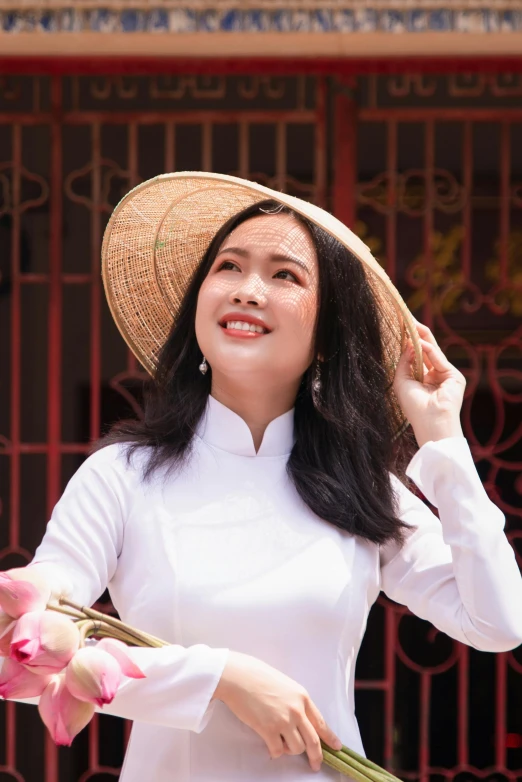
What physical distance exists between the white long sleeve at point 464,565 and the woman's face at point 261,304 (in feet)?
0.77

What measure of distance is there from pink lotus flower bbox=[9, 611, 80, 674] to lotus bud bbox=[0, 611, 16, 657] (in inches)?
0.7

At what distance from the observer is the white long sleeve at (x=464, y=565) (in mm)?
1571

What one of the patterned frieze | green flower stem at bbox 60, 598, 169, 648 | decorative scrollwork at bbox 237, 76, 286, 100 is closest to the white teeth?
green flower stem at bbox 60, 598, 169, 648

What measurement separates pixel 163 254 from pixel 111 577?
0.57 meters

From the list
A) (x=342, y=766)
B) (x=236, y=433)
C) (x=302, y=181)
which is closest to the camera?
(x=342, y=766)

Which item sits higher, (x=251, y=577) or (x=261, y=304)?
(x=261, y=304)

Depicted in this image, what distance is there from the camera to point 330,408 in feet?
5.86

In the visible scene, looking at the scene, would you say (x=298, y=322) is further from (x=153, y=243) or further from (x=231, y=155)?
(x=231, y=155)

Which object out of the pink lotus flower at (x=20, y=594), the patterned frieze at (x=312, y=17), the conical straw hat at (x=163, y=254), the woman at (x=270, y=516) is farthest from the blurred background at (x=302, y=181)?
the pink lotus flower at (x=20, y=594)

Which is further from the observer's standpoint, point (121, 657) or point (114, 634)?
point (114, 634)

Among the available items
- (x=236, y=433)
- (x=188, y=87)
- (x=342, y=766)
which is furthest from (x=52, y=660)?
(x=188, y=87)

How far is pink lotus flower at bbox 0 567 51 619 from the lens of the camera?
1194 mm

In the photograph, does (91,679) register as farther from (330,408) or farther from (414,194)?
(414,194)

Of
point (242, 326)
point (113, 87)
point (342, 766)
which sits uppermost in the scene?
point (113, 87)
